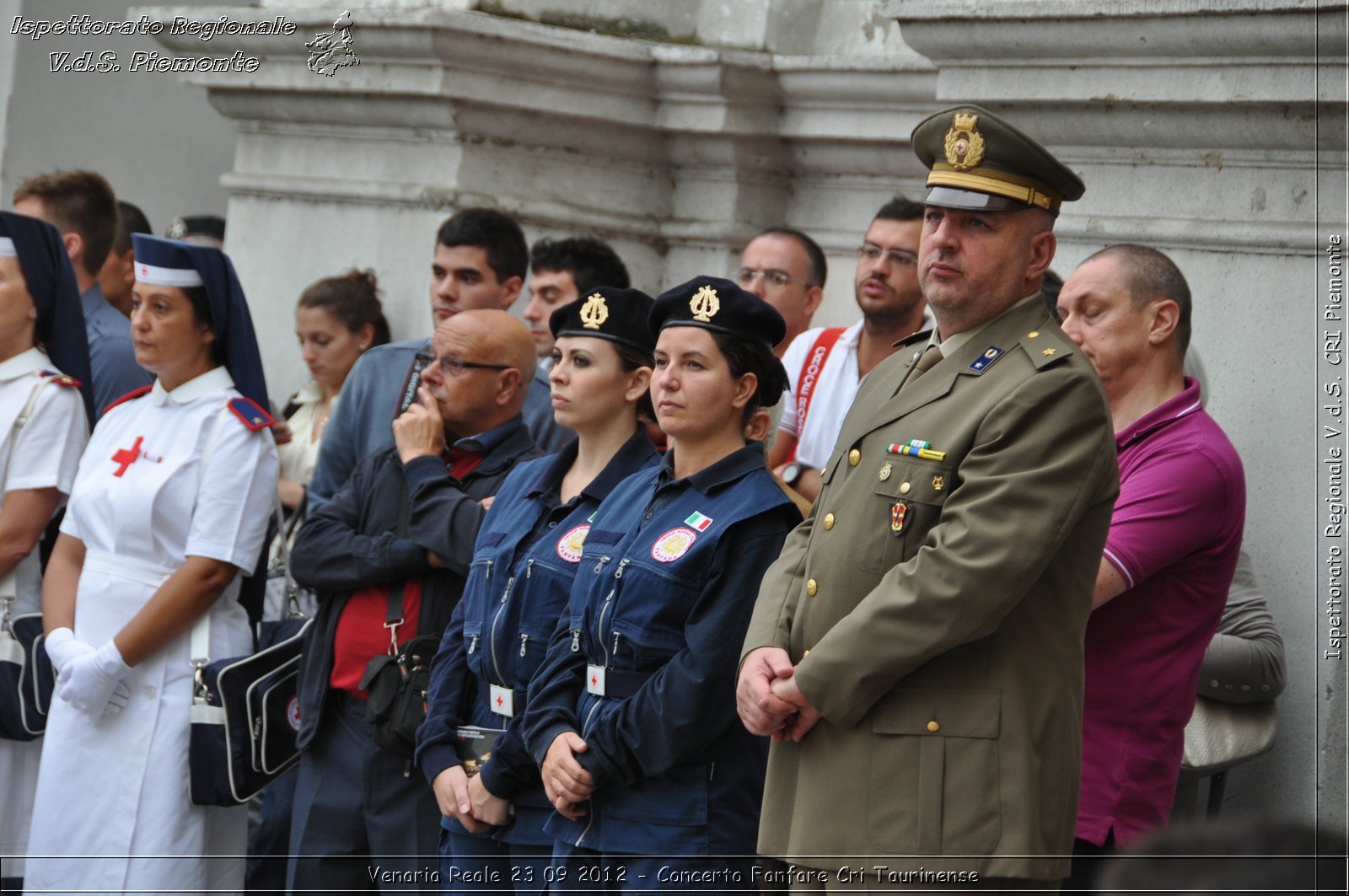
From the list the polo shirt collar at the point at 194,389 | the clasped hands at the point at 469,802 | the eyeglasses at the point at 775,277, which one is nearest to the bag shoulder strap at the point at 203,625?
the polo shirt collar at the point at 194,389

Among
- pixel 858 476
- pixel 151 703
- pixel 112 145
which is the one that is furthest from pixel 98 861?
pixel 112 145

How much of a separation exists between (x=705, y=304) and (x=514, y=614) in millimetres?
818

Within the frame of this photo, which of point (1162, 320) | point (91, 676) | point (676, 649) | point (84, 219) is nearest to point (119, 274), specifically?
point (84, 219)

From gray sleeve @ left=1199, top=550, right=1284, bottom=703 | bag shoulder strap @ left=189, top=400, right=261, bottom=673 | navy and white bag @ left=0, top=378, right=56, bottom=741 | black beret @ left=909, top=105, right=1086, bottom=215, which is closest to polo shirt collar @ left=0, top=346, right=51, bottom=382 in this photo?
navy and white bag @ left=0, top=378, right=56, bottom=741

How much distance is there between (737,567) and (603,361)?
768mm

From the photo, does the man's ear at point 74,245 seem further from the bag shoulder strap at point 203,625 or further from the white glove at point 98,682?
the white glove at point 98,682

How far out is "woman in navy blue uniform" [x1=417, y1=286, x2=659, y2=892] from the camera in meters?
3.69

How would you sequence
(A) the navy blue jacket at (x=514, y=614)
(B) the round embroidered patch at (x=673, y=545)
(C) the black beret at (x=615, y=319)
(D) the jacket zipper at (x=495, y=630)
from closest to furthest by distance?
(B) the round embroidered patch at (x=673, y=545) → (A) the navy blue jacket at (x=514, y=614) → (D) the jacket zipper at (x=495, y=630) → (C) the black beret at (x=615, y=319)

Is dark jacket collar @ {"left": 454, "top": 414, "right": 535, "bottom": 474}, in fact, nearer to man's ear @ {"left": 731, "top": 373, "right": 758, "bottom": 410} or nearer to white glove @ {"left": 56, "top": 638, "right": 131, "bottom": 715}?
man's ear @ {"left": 731, "top": 373, "right": 758, "bottom": 410}

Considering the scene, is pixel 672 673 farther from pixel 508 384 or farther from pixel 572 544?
pixel 508 384

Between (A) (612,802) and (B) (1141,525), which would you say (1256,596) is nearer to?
(B) (1141,525)

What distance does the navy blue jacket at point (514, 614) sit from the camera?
3678 millimetres

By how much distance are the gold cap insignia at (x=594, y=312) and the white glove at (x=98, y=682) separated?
1556mm

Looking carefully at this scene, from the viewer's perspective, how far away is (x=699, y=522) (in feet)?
11.4
